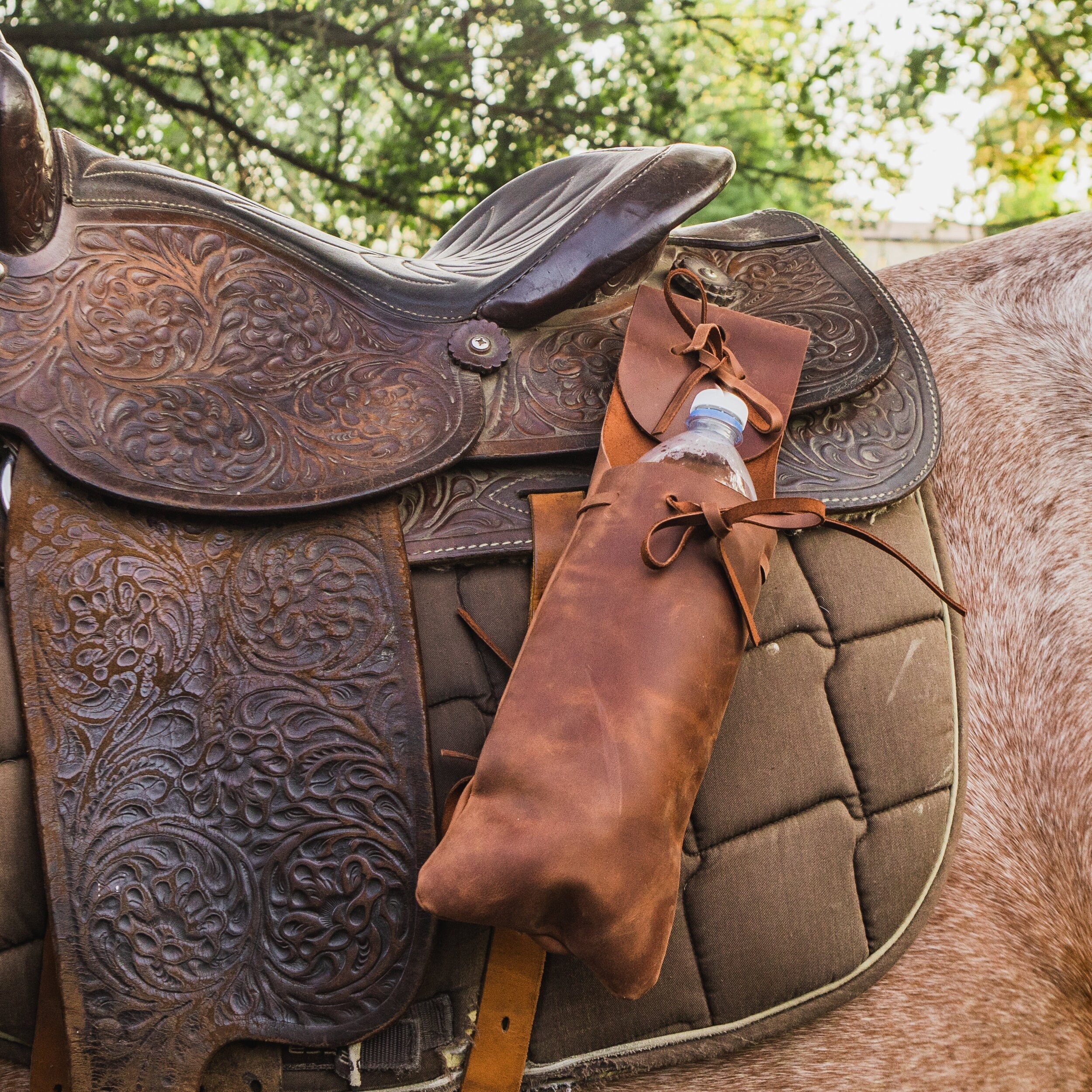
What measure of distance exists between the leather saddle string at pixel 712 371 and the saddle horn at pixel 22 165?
2.06ft

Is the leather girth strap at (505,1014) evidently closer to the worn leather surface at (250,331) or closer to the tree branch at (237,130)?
the worn leather surface at (250,331)

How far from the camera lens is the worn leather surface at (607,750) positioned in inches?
23.2

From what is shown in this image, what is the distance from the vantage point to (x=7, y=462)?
0.81 metres

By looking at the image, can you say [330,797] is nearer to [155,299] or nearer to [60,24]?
[155,299]

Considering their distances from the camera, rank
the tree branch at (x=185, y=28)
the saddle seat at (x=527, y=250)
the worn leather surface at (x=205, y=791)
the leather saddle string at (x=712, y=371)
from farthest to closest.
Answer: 1. the tree branch at (x=185, y=28)
2. the saddle seat at (x=527, y=250)
3. the leather saddle string at (x=712, y=371)
4. the worn leather surface at (x=205, y=791)

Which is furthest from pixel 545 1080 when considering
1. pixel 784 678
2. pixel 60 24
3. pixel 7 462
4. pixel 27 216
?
pixel 60 24

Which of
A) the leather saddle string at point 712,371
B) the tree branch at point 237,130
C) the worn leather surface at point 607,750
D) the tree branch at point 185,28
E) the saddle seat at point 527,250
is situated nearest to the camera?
the worn leather surface at point 607,750

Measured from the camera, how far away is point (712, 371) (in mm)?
834

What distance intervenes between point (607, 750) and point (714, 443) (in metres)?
0.29

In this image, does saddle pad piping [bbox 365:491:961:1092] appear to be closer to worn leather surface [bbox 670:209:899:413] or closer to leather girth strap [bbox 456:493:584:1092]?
leather girth strap [bbox 456:493:584:1092]

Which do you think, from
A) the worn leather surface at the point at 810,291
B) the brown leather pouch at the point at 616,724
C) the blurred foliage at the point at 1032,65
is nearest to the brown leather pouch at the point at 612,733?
the brown leather pouch at the point at 616,724

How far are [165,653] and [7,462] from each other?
25 cm

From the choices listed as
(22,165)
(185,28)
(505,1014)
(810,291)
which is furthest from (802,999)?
(185,28)

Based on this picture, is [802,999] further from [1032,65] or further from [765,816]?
[1032,65]
